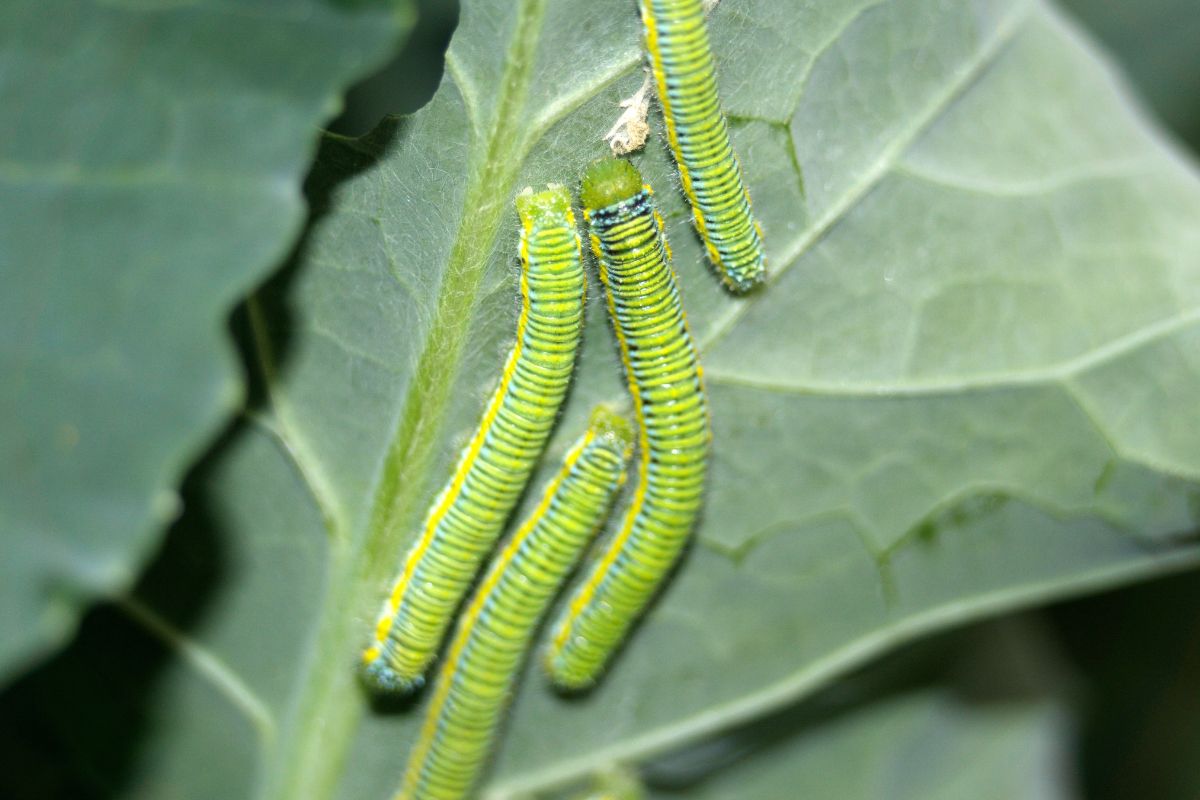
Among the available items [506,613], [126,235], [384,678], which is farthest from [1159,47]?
[126,235]

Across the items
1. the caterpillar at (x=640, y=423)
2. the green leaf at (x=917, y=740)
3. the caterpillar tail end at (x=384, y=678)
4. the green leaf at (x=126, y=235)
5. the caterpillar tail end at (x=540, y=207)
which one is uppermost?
the green leaf at (x=126, y=235)

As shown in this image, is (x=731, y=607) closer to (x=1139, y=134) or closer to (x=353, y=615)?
(x=353, y=615)

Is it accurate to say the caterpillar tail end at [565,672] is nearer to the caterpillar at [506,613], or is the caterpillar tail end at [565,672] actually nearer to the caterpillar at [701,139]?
the caterpillar at [506,613]

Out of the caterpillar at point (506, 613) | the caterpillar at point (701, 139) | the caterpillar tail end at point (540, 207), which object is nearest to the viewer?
the caterpillar at point (701, 139)

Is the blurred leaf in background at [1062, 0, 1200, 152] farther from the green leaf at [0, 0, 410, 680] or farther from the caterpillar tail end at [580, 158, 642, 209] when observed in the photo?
the green leaf at [0, 0, 410, 680]

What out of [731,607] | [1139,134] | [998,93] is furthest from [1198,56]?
[731,607]

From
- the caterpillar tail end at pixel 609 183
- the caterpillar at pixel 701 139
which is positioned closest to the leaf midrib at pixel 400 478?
the caterpillar tail end at pixel 609 183
